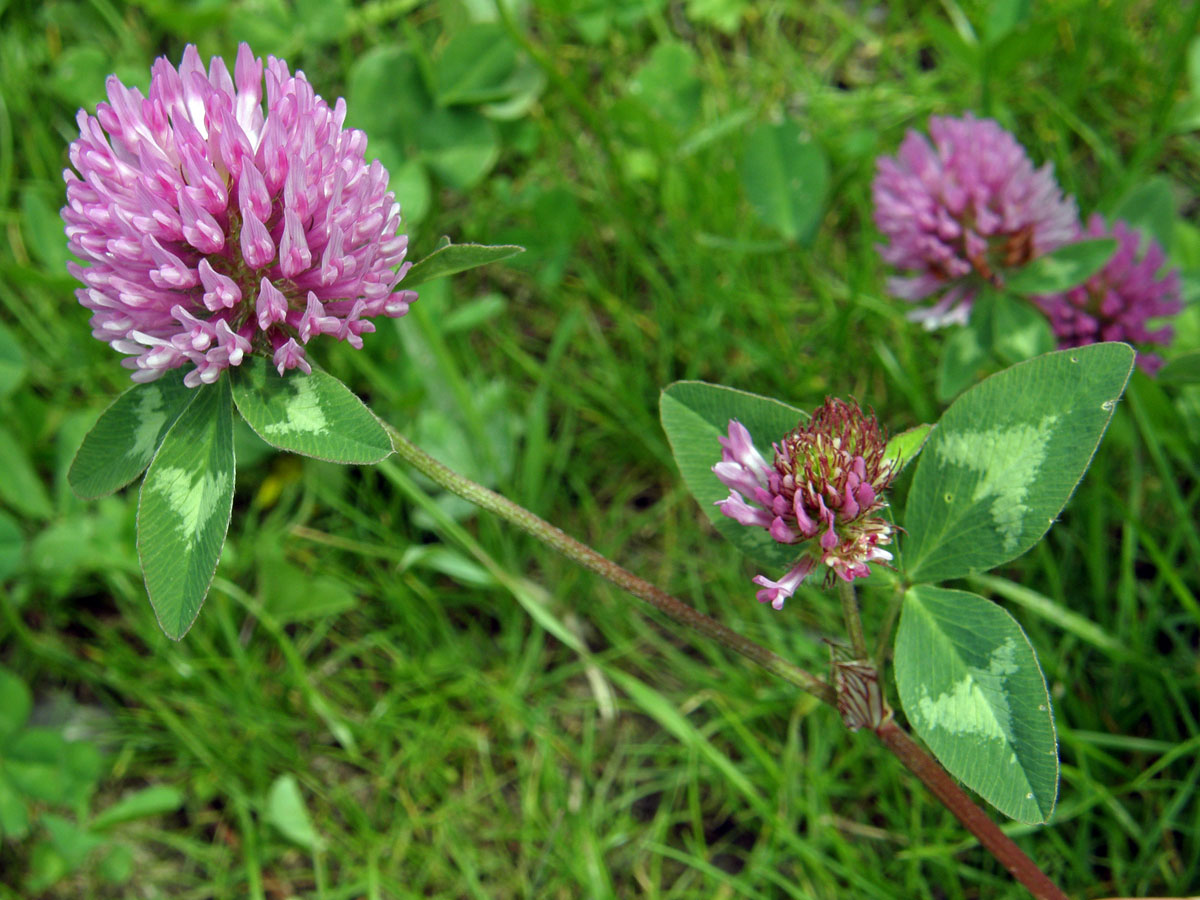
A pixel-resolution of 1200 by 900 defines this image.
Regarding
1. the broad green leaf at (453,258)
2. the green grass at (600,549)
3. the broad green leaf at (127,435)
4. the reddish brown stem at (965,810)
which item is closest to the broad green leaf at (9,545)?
the green grass at (600,549)

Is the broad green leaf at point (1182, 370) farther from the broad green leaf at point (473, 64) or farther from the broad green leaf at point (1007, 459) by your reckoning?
the broad green leaf at point (473, 64)

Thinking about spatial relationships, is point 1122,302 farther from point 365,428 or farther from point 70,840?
point 70,840

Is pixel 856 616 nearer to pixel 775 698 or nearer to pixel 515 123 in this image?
pixel 775 698

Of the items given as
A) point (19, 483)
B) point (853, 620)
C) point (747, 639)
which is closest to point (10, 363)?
point (19, 483)

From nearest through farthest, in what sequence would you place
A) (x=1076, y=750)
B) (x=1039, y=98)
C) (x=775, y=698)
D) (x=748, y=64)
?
(x=1076, y=750) < (x=775, y=698) < (x=1039, y=98) < (x=748, y=64)

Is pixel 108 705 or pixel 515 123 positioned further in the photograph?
pixel 515 123

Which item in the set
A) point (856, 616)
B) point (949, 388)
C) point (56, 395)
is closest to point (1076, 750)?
point (949, 388)
